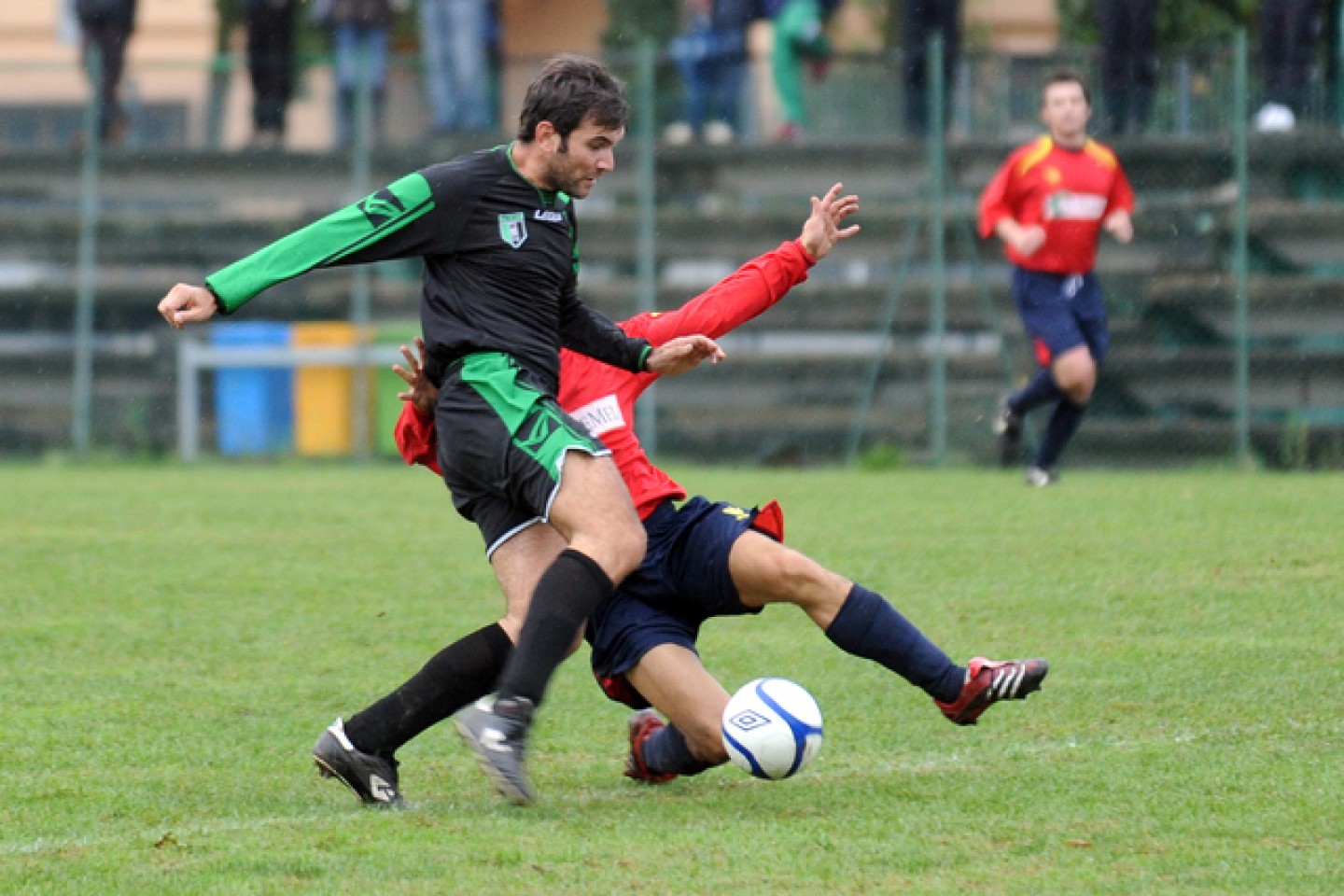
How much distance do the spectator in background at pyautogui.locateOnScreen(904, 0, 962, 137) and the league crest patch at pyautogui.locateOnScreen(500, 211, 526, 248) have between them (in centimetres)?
967

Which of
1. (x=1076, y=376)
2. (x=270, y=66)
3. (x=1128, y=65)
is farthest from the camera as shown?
(x=270, y=66)

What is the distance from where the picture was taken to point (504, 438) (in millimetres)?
5180

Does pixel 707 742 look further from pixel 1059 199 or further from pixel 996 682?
pixel 1059 199

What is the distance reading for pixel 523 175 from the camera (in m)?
5.39

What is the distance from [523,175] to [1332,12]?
10803 millimetres

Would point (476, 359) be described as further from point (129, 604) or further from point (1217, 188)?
point (1217, 188)

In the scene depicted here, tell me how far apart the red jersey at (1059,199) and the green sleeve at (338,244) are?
748cm

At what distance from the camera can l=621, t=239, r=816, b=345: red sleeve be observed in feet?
19.3

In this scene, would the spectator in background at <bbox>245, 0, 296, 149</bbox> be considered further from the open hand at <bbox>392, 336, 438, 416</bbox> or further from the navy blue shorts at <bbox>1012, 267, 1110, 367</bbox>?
the open hand at <bbox>392, 336, 438, 416</bbox>

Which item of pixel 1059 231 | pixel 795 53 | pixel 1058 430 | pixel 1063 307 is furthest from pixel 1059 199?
pixel 795 53

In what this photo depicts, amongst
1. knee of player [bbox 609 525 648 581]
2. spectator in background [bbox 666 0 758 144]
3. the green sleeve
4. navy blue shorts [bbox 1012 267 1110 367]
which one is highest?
spectator in background [bbox 666 0 758 144]

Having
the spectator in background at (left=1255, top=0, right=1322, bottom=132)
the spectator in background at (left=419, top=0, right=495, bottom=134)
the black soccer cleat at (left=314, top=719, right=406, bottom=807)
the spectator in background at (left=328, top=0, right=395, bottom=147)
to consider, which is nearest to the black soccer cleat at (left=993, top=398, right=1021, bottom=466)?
the spectator in background at (left=1255, top=0, right=1322, bottom=132)

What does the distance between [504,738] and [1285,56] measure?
1082 centimetres

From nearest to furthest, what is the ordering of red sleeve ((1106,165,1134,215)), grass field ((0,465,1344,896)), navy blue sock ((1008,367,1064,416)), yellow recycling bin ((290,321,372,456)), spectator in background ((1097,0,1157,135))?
grass field ((0,465,1344,896)) < navy blue sock ((1008,367,1064,416)) < red sleeve ((1106,165,1134,215)) < spectator in background ((1097,0,1157,135)) < yellow recycling bin ((290,321,372,456))
